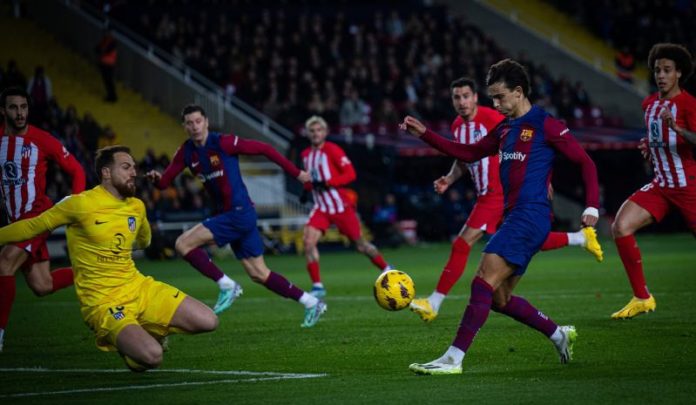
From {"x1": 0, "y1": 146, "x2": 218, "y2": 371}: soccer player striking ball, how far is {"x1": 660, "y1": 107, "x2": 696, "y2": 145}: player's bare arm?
466 cm

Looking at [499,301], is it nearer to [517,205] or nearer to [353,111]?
[517,205]

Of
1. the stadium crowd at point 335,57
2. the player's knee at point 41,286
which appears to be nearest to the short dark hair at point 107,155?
the player's knee at point 41,286

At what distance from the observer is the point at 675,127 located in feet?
37.0

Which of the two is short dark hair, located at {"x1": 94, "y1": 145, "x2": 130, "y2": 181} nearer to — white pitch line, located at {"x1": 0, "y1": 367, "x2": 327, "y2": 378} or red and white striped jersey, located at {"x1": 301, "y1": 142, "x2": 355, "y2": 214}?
white pitch line, located at {"x1": 0, "y1": 367, "x2": 327, "y2": 378}

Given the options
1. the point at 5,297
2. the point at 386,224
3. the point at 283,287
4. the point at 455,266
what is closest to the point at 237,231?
the point at 283,287

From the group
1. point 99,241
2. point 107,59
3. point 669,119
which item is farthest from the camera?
point 107,59

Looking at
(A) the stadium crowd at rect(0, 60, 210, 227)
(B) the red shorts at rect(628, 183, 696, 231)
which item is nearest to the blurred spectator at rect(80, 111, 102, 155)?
(A) the stadium crowd at rect(0, 60, 210, 227)

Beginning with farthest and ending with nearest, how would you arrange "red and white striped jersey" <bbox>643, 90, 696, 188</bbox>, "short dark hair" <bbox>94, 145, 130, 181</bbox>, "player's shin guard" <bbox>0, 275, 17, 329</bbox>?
"red and white striped jersey" <bbox>643, 90, 696, 188</bbox>
"player's shin guard" <bbox>0, 275, 17, 329</bbox>
"short dark hair" <bbox>94, 145, 130, 181</bbox>

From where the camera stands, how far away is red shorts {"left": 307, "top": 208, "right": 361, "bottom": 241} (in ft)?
58.8

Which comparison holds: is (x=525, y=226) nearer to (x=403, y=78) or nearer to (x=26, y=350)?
(x=26, y=350)

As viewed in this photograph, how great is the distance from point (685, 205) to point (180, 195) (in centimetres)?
1853

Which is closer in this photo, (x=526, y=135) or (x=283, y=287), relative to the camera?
(x=526, y=135)

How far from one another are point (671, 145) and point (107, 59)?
2282cm

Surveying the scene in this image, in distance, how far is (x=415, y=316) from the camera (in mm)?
14102
